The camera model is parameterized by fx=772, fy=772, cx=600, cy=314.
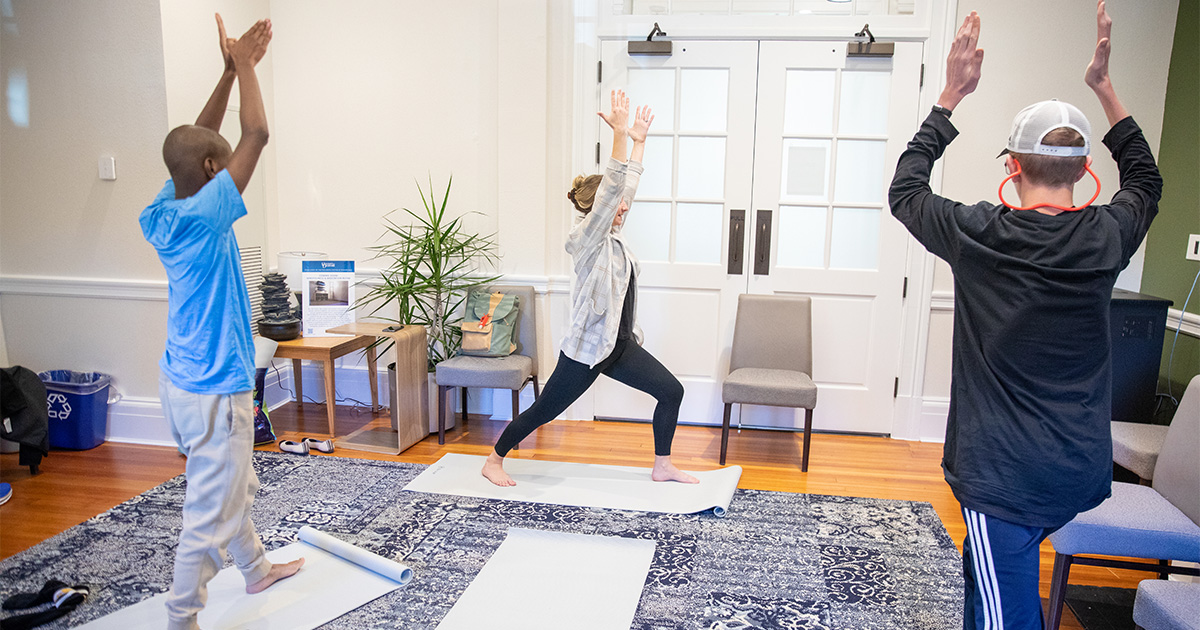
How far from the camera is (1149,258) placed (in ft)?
12.4

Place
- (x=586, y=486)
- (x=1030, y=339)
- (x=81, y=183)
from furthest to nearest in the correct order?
1. (x=81, y=183)
2. (x=586, y=486)
3. (x=1030, y=339)

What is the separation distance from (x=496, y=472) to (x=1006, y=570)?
2.24 meters

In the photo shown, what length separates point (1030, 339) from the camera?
60.5 inches

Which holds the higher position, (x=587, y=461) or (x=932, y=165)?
(x=932, y=165)

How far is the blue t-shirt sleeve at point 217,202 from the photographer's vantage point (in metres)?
1.91

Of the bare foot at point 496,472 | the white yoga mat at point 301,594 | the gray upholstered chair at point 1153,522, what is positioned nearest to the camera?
the gray upholstered chair at point 1153,522

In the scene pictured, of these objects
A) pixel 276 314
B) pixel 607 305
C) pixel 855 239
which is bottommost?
pixel 276 314

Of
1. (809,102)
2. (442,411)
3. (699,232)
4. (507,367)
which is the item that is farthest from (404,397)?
(809,102)

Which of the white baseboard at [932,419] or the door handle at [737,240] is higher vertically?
the door handle at [737,240]

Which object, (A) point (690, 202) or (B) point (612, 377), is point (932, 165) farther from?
(A) point (690, 202)

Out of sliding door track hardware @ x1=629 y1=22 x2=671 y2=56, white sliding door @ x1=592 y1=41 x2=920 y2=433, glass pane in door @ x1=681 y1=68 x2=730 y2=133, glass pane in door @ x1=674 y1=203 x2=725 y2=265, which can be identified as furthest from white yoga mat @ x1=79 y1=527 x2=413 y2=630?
sliding door track hardware @ x1=629 y1=22 x2=671 y2=56

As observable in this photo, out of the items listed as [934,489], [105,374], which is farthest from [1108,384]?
[105,374]

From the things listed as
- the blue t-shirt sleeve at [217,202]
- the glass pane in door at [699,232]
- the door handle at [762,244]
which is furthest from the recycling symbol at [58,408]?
the door handle at [762,244]

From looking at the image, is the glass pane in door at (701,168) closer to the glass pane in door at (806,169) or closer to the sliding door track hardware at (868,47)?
the glass pane in door at (806,169)
